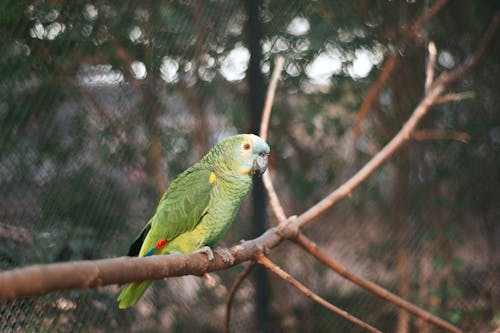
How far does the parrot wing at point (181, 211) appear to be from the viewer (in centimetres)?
124

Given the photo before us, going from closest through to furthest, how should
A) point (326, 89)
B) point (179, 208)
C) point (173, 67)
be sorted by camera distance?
point (179, 208) → point (173, 67) → point (326, 89)

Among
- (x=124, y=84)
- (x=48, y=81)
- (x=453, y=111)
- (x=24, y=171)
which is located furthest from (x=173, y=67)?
(x=453, y=111)

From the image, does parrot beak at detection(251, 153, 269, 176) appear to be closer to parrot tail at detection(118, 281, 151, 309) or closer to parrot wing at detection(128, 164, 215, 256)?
parrot wing at detection(128, 164, 215, 256)

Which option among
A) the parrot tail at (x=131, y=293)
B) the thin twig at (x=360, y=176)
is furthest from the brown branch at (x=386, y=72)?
the parrot tail at (x=131, y=293)

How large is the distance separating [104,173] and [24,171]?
227mm

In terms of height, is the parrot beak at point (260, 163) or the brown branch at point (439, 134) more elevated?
the brown branch at point (439, 134)

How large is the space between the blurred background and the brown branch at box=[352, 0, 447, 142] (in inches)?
Result: 1.0

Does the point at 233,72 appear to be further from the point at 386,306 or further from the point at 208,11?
the point at 386,306

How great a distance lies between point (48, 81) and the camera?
145 cm

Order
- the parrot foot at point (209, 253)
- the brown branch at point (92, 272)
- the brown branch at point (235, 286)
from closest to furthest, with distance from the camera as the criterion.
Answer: the brown branch at point (92, 272) < the parrot foot at point (209, 253) < the brown branch at point (235, 286)

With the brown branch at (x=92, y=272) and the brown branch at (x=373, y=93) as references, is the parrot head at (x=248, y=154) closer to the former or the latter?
the brown branch at (x=92, y=272)

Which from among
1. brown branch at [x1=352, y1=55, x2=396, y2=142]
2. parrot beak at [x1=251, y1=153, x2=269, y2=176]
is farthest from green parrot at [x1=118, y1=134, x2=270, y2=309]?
brown branch at [x1=352, y1=55, x2=396, y2=142]

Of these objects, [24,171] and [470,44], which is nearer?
[24,171]

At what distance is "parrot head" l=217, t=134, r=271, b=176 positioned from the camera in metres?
1.20
